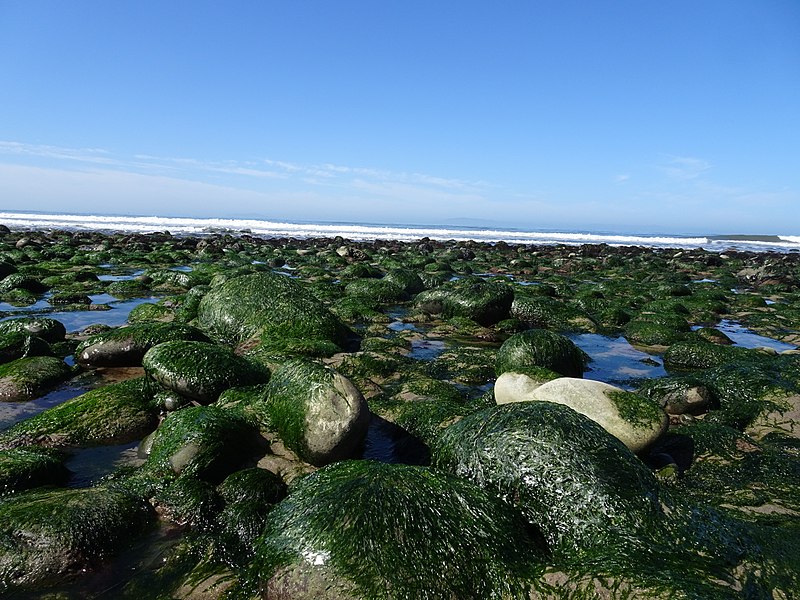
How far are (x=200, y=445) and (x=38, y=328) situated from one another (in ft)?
16.7

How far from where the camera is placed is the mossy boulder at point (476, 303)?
398 inches

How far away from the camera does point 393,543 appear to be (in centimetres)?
290

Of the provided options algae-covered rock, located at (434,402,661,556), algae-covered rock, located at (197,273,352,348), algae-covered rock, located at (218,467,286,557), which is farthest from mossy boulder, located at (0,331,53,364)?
algae-covered rock, located at (434,402,661,556)

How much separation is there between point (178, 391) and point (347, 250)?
2073cm

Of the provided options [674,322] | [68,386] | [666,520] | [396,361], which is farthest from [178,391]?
[674,322]

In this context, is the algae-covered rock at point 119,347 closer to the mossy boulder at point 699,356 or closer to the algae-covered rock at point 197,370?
the algae-covered rock at point 197,370

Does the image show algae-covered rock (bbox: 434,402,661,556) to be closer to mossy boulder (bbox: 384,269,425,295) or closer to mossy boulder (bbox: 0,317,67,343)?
mossy boulder (bbox: 0,317,67,343)

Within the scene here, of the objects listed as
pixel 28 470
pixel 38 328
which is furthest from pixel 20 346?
pixel 28 470

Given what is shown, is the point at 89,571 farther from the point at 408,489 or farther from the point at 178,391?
the point at 178,391

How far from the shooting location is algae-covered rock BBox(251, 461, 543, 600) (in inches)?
108

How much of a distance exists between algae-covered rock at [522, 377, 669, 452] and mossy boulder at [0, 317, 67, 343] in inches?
277

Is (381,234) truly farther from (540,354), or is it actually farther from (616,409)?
(616,409)

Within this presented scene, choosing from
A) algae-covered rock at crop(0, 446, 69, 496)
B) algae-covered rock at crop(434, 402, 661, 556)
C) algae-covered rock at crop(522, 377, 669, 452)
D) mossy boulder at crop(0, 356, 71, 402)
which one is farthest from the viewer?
mossy boulder at crop(0, 356, 71, 402)

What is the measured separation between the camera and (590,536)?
3.20 meters
